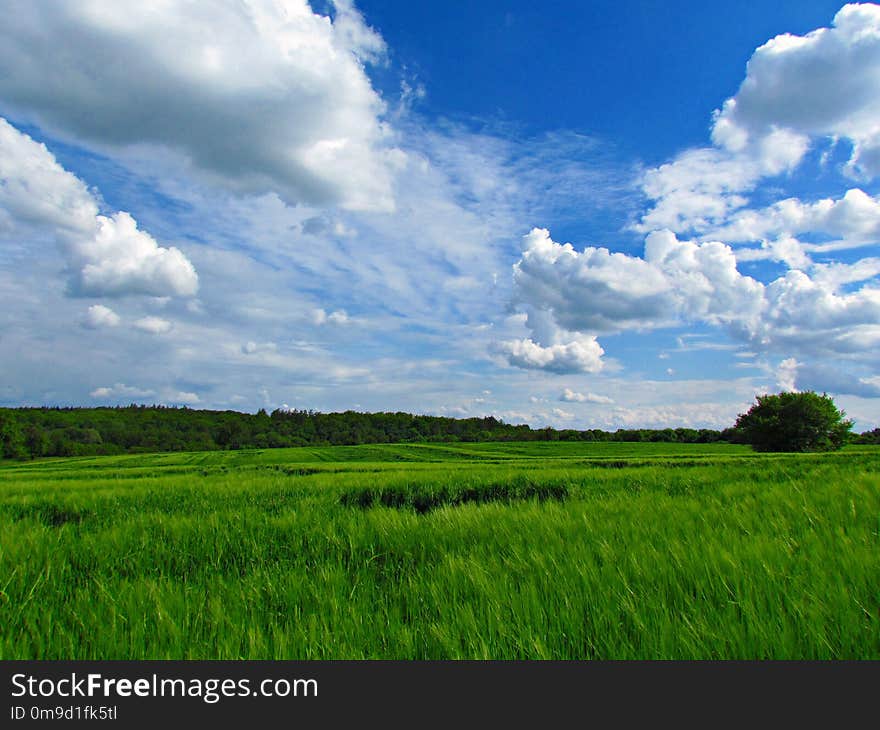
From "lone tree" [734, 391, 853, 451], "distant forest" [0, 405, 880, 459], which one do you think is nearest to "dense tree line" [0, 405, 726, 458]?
"distant forest" [0, 405, 880, 459]

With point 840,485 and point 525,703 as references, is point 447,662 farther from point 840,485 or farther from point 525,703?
point 840,485

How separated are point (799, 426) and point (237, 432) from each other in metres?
141

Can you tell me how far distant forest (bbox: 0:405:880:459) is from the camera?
110 metres

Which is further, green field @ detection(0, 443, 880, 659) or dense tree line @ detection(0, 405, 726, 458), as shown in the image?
dense tree line @ detection(0, 405, 726, 458)

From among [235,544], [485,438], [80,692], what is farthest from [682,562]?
[485,438]

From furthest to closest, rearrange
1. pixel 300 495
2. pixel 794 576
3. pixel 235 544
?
pixel 300 495
pixel 235 544
pixel 794 576

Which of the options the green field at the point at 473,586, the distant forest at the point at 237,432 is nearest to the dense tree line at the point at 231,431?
the distant forest at the point at 237,432

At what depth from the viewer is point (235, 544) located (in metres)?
3.96

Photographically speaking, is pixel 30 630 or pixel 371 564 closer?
pixel 30 630

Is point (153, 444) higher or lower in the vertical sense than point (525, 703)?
lower

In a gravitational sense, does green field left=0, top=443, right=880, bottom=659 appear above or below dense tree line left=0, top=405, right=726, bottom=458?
above

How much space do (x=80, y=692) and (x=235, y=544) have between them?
2.39 m

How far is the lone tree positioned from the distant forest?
1349 inches

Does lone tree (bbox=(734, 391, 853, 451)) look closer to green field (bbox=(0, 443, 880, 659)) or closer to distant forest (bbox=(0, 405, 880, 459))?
Answer: distant forest (bbox=(0, 405, 880, 459))
